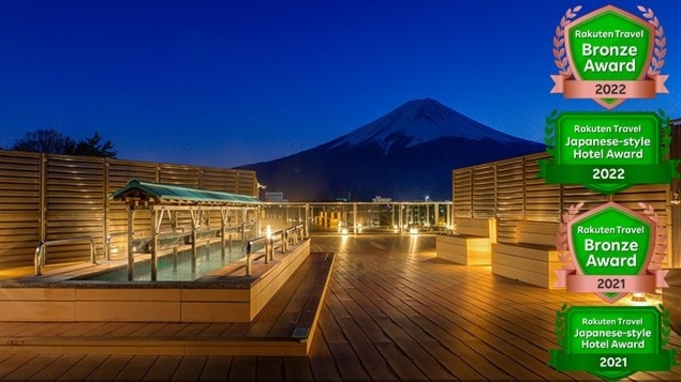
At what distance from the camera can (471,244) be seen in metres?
9.02

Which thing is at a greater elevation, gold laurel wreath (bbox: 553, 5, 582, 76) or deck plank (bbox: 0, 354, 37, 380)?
gold laurel wreath (bbox: 553, 5, 582, 76)

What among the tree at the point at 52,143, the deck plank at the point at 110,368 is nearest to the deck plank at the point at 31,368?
the deck plank at the point at 110,368

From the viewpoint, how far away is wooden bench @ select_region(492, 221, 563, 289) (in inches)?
260

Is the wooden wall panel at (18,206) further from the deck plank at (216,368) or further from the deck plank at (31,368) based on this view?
the deck plank at (216,368)

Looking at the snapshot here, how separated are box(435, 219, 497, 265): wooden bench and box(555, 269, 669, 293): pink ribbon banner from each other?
6077 millimetres

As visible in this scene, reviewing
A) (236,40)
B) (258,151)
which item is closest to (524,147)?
(258,151)

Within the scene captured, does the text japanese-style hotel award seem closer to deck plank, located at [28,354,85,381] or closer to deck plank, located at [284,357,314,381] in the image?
deck plank, located at [284,357,314,381]

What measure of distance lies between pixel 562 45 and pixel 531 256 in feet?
15.1

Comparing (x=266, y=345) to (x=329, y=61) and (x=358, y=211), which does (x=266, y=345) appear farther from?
(x=329, y=61)

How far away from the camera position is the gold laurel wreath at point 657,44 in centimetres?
297

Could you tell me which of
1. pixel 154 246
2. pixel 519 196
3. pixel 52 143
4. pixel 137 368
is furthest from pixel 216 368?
pixel 52 143

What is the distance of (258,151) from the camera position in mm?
82438

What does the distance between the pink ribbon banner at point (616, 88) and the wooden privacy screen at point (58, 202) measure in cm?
855

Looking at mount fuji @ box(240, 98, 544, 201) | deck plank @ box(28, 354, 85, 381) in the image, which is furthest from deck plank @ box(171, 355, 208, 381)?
mount fuji @ box(240, 98, 544, 201)
